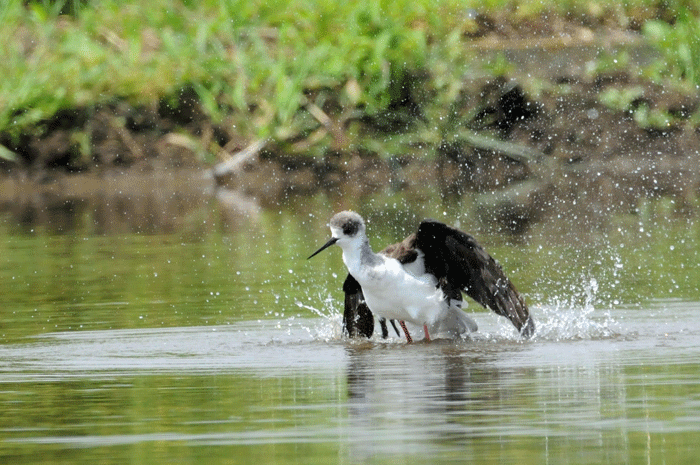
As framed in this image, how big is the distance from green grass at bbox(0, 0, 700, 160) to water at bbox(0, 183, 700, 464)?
20.5 feet

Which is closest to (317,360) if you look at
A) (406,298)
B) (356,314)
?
(406,298)

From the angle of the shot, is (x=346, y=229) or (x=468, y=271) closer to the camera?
(x=346, y=229)

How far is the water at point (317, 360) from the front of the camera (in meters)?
5.66

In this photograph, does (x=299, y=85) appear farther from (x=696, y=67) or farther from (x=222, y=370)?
(x=222, y=370)

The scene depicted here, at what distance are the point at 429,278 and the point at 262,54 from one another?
12.6 metres

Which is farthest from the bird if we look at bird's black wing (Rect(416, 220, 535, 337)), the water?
the water

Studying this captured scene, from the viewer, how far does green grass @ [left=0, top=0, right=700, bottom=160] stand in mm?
20750

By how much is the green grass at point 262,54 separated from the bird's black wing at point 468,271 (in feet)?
37.6

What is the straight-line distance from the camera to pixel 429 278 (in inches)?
359

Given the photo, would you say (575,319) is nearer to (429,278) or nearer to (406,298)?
(429,278)

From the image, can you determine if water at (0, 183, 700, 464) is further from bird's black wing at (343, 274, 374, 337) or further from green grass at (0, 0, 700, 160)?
green grass at (0, 0, 700, 160)

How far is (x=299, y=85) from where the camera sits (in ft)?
67.9

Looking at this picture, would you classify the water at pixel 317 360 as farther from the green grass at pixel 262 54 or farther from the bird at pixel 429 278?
the green grass at pixel 262 54

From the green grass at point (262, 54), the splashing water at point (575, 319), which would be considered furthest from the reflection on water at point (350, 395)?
the green grass at point (262, 54)
